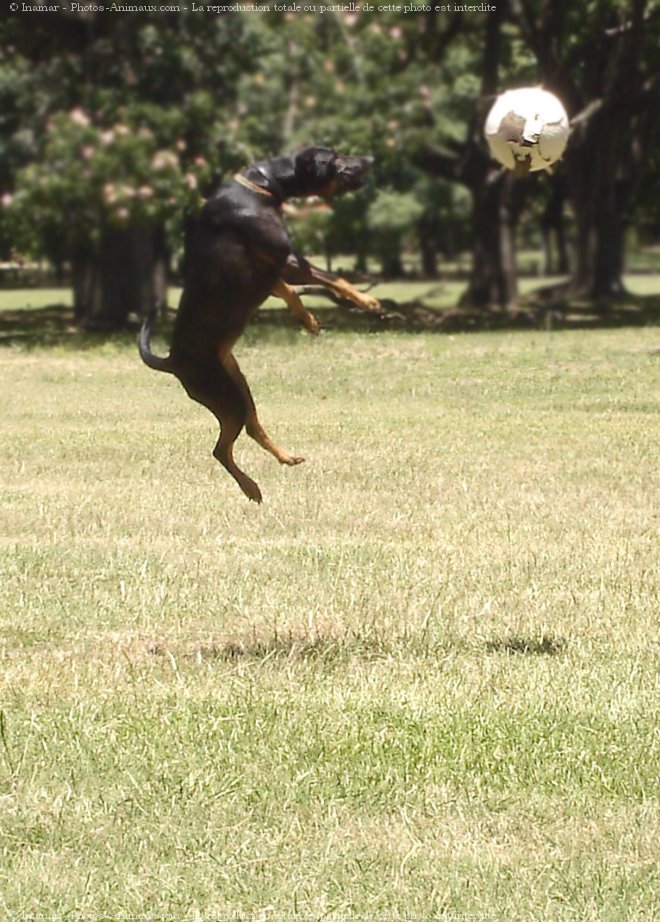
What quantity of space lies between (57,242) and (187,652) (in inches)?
861

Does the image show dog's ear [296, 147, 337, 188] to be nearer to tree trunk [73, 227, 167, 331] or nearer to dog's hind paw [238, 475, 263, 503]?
dog's hind paw [238, 475, 263, 503]

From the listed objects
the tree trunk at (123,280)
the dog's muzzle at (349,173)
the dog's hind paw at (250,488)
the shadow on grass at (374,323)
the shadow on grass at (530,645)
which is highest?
the dog's muzzle at (349,173)

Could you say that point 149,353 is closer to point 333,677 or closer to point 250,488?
point 250,488

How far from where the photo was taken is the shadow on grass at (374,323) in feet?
79.8

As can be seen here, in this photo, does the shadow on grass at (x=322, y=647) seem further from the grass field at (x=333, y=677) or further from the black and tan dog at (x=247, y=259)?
the black and tan dog at (x=247, y=259)

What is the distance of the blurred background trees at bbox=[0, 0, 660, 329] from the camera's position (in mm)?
23812

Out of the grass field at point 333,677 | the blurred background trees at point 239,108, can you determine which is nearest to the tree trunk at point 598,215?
the blurred background trees at point 239,108

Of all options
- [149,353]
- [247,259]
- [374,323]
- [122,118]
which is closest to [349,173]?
[247,259]

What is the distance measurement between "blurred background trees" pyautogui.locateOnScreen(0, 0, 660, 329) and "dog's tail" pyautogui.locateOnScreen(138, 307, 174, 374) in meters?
13.3

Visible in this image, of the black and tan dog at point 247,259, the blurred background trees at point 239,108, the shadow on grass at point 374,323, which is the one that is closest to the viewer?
the black and tan dog at point 247,259

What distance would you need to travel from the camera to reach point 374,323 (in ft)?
80.7

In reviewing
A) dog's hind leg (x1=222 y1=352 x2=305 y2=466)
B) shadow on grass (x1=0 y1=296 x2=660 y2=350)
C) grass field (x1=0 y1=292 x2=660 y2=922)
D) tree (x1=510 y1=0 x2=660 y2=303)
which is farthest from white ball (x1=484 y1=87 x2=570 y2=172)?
tree (x1=510 y1=0 x2=660 y2=303)

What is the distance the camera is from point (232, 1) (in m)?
25.6

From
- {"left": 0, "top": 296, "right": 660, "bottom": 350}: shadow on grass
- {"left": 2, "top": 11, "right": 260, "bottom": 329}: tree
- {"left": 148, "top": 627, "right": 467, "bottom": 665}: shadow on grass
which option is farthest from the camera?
{"left": 0, "top": 296, "right": 660, "bottom": 350}: shadow on grass
